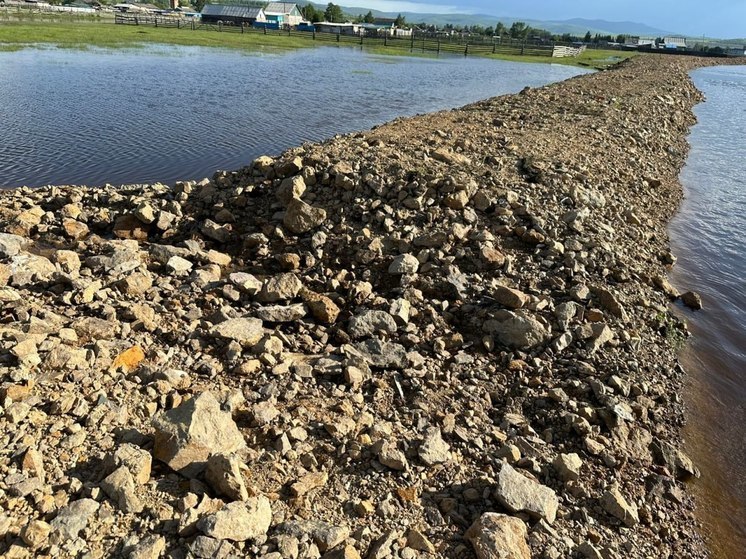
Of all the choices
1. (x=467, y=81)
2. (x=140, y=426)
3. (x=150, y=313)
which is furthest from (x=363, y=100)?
(x=140, y=426)

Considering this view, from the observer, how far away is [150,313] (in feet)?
25.3

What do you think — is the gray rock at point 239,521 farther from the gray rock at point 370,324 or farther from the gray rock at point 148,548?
the gray rock at point 370,324

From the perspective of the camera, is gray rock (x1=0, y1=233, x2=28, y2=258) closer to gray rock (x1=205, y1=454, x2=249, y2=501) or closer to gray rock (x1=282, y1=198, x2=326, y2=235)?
gray rock (x1=282, y1=198, x2=326, y2=235)

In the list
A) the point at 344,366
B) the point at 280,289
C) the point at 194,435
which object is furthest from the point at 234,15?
the point at 194,435

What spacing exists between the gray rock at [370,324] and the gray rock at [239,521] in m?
3.64

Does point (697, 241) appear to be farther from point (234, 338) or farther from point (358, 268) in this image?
point (234, 338)

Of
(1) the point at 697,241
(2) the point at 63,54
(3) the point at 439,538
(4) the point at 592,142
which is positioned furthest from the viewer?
(2) the point at 63,54

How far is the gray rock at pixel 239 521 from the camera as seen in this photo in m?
4.46

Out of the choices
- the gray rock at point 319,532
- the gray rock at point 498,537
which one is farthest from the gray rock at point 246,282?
the gray rock at point 498,537

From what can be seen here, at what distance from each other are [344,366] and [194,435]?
2.45m

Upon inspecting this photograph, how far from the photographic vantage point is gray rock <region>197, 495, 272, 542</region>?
4.46 meters

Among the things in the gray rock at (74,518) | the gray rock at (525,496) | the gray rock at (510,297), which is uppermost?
the gray rock at (510,297)

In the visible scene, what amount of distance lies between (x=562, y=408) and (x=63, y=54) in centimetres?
5202

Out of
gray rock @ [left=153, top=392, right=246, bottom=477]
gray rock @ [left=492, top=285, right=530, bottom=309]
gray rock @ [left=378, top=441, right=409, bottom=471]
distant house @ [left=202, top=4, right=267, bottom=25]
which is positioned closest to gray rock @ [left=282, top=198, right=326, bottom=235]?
gray rock @ [left=492, top=285, right=530, bottom=309]
